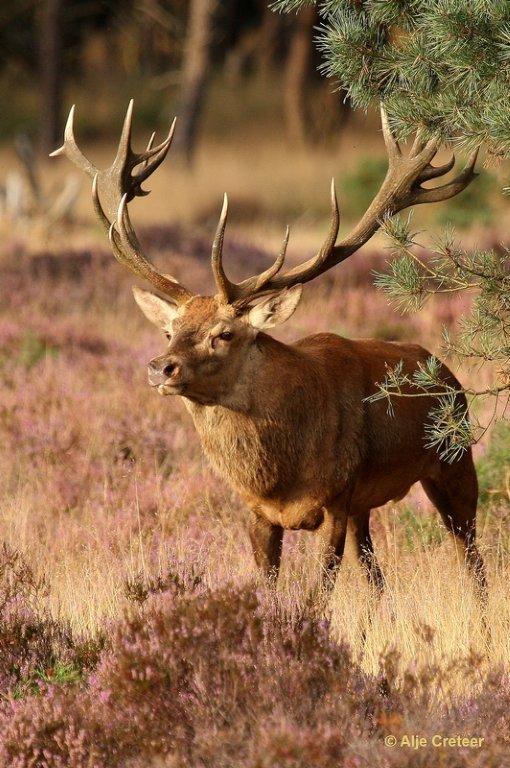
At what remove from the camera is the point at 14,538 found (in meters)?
6.69

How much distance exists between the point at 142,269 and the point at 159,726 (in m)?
2.61

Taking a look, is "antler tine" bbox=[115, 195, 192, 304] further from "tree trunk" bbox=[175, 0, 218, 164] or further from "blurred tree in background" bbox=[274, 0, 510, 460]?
"tree trunk" bbox=[175, 0, 218, 164]

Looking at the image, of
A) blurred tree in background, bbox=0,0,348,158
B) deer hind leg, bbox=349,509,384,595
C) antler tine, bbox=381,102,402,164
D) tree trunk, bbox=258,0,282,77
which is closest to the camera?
antler tine, bbox=381,102,402,164

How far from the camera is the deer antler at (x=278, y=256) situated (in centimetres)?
589

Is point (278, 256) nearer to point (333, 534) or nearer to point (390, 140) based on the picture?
point (390, 140)

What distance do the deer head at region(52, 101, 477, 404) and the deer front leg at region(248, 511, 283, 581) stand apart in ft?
1.91

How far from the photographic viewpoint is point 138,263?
6238 millimetres

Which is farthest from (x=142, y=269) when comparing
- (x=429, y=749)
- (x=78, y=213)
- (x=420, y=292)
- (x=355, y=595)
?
(x=78, y=213)

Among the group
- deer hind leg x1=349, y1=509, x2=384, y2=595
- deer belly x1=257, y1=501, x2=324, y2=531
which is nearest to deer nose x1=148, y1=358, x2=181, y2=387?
deer belly x1=257, y1=501, x2=324, y2=531

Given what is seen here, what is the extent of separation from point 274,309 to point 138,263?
77 centimetres

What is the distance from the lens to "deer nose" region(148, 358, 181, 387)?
5402 millimetres

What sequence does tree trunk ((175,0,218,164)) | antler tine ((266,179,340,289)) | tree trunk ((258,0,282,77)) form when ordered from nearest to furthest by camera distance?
antler tine ((266,179,340,289))
tree trunk ((175,0,218,164))
tree trunk ((258,0,282,77))

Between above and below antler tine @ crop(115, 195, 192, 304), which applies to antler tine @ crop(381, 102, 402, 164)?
above

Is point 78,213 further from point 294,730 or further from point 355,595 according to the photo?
point 294,730
